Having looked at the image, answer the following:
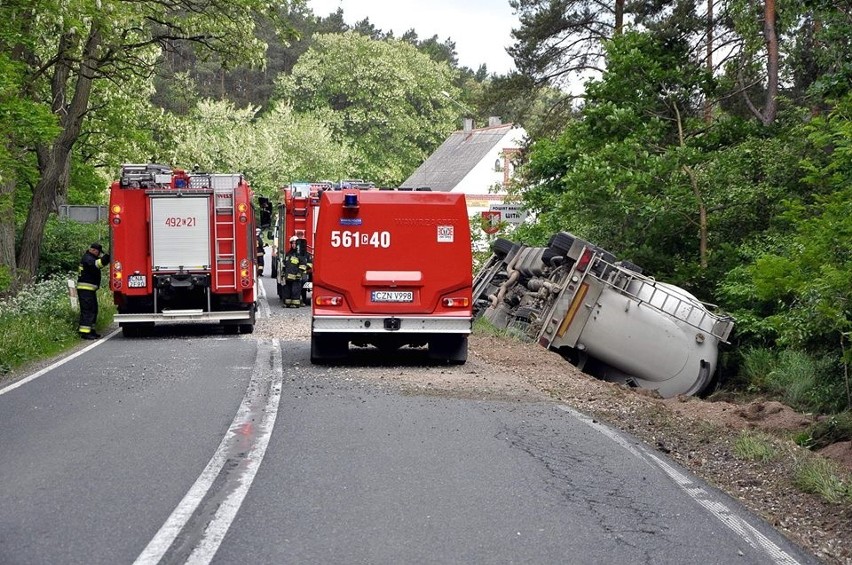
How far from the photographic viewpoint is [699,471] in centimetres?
891

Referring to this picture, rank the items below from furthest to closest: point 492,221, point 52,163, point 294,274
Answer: point 492,221 < point 294,274 < point 52,163

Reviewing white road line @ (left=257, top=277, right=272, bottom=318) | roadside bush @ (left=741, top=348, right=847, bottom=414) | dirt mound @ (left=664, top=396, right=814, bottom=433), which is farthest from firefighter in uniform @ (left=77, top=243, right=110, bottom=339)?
roadside bush @ (left=741, top=348, right=847, bottom=414)

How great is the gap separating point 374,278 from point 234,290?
6.79m

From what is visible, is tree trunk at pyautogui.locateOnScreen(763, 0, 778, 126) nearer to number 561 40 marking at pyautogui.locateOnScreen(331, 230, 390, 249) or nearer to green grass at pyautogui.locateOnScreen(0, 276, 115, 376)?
number 561 40 marking at pyautogui.locateOnScreen(331, 230, 390, 249)

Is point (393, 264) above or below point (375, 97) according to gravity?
below

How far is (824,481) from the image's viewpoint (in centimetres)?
817

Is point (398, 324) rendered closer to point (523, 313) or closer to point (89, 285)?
point (523, 313)

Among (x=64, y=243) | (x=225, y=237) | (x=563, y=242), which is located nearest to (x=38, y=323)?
(x=225, y=237)

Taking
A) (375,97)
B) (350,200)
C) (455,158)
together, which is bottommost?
(350,200)

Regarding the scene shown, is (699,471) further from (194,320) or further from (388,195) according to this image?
(194,320)

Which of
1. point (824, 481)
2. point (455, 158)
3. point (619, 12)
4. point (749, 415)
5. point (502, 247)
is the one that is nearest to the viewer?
point (824, 481)

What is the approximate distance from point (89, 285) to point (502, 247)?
389 inches

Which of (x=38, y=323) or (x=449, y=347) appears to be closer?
(x=449, y=347)

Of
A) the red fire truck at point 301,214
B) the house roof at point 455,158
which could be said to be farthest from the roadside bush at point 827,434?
the house roof at point 455,158
